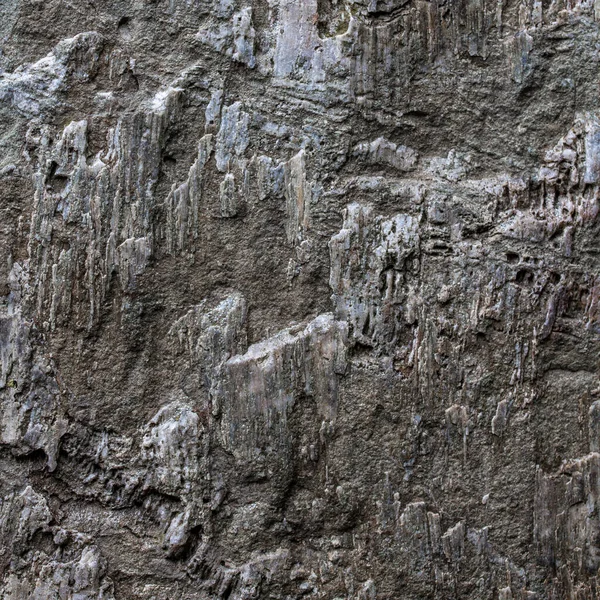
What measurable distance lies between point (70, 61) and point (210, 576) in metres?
0.93

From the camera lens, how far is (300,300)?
3.96ft

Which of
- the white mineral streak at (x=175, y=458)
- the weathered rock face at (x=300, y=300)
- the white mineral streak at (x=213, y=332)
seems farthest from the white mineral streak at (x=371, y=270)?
the white mineral streak at (x=175, y=458)

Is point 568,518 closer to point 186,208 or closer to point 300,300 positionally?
point 300,300

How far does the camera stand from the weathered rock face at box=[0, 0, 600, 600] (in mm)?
1175

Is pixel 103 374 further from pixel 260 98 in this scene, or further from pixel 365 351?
pixel 260 98

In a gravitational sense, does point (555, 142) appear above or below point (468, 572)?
above

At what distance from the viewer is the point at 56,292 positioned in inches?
47.0

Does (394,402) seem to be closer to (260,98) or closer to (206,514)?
(206,514)

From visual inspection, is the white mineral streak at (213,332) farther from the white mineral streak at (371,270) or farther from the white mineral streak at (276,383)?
the white mineral streak at (371,270)

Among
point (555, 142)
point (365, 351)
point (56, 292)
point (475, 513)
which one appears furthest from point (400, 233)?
point (56, 292)

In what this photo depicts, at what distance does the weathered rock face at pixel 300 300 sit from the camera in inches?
46.3

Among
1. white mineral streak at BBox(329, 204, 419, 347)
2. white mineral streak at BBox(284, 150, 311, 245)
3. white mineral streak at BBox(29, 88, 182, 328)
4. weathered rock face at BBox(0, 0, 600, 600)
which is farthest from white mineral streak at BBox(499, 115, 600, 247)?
white mineral streak at BBox(29, 88, 182, 328)

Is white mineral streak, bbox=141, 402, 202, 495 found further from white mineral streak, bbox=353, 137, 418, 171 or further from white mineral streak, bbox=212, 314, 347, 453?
white mineral streak, bbox=353, 137, 418, 171

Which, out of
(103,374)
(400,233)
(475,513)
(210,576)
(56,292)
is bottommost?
(210,576)
